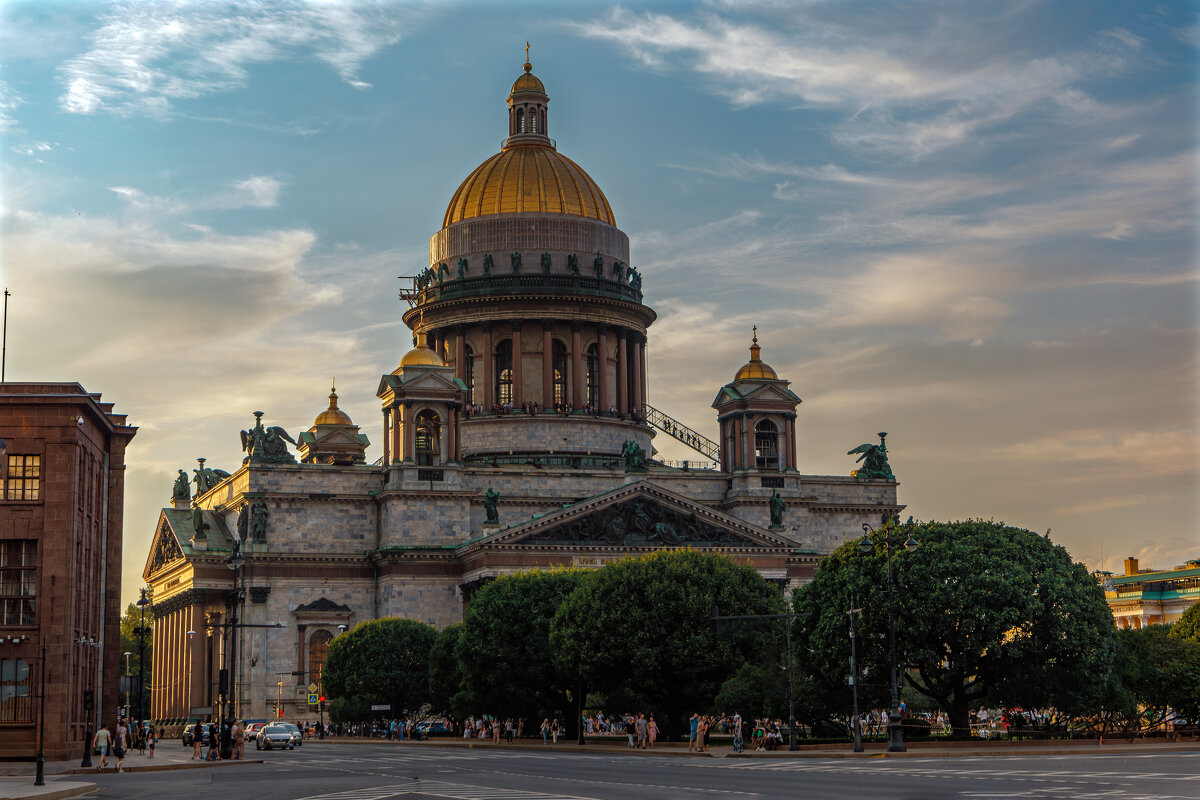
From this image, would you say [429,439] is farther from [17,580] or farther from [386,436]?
[17,580]

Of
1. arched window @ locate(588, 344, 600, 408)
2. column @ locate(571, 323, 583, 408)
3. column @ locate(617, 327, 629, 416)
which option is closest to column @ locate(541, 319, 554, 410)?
column @ locate(571, 323, 583, 408)

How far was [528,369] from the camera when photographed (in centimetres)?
12975

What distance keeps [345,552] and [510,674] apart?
27771 millimetres

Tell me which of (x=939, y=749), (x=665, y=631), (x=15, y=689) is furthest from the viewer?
(x=665, y=631)

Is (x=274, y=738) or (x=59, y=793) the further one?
(x=274, y=738)

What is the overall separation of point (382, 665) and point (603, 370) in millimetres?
37235

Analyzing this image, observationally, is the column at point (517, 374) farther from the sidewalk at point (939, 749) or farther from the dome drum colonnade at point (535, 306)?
the sidewalk at point (939, 749)

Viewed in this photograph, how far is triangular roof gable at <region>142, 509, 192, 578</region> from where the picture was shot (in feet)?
411

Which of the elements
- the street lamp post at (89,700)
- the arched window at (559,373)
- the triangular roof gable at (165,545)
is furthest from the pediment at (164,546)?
the street lamp post at (89,700)

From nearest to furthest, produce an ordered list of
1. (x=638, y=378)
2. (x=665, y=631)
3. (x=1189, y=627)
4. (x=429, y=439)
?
(x=665, y=631) < (x=1189, y=627) < (x=429, y=439) < (x=638, y=378)

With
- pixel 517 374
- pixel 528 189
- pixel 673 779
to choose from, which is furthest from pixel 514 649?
pixel 528 189

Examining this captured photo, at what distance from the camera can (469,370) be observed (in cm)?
13125

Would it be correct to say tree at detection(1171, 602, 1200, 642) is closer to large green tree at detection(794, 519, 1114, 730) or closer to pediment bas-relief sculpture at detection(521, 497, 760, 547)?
pediment bas-relief sculpture at detection(521, 497, 760, 547)

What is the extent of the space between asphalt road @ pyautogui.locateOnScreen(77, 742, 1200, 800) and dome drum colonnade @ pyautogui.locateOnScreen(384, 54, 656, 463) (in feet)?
198
